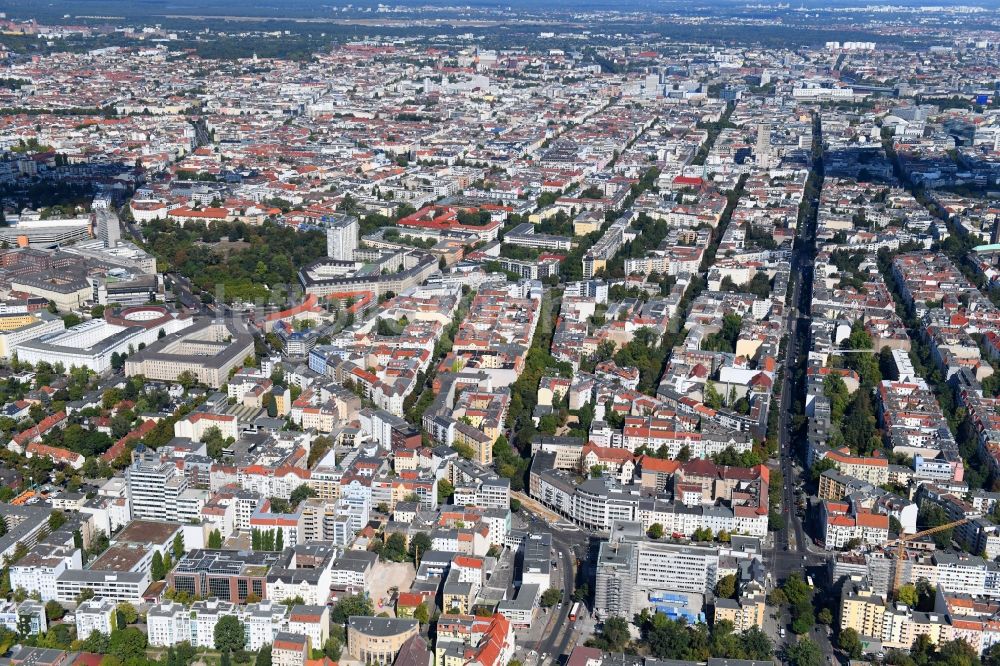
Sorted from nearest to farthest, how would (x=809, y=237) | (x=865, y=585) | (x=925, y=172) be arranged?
(x=865, y=585) → (x=809, y=237) → (x=925, y=172)

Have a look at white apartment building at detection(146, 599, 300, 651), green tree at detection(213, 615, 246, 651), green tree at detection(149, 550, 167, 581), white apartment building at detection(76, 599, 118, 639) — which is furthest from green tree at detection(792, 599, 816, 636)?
white apartment building at detection(76, 599, 118, 639)

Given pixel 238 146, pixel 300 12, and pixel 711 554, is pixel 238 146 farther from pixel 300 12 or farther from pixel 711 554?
pixel 300 12

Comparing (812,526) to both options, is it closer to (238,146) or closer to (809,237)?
(809,237)

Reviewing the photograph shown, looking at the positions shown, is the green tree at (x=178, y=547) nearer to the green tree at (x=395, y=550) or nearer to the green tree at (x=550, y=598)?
the green tree at (x=395, y=550)

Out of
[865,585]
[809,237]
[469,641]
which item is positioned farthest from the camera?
[809,237]

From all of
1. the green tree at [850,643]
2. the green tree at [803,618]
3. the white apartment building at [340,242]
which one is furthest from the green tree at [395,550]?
the white apartment building at [340,242]

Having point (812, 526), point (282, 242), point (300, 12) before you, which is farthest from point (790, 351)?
point (300, 12)

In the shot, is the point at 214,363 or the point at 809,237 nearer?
the point at 214,363

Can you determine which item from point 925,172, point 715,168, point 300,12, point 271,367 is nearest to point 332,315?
point 271,367
